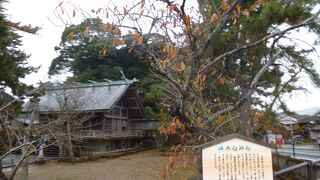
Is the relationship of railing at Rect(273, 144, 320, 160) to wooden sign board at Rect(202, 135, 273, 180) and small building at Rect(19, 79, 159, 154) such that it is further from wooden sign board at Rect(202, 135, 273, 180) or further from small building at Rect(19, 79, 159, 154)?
small building at Rect(19, 79, 159, 154)

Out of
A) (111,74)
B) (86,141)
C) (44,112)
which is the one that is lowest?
(86,141)

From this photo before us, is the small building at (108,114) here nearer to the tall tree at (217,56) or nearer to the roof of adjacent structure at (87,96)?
the roof of adjacent structure at (87,96)

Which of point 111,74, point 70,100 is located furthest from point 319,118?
point 70,100

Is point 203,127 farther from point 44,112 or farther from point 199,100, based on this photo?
point 44,112

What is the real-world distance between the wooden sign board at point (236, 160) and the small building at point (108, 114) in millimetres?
16724

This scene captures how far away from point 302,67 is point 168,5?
5074 millimetres

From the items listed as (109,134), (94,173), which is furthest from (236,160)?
(109,134)

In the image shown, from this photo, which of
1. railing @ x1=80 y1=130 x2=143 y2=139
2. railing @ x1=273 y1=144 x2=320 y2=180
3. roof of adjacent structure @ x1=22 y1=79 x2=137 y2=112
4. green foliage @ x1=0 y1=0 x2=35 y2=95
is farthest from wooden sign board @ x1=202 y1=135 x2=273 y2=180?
railing @ x1=80 y1=130 x2=143 y2=139

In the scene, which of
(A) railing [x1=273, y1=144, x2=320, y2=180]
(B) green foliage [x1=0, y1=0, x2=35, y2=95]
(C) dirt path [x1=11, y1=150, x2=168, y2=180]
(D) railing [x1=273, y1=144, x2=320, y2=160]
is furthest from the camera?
(D) railing [x1=273, y1=144, x2=320, y2=160]

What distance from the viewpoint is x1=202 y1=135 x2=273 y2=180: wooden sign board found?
124 inches

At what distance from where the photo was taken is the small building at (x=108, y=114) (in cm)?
2166

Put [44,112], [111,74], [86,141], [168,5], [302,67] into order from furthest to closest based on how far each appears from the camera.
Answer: [111,74]
[86,141]
[44,112]
[302,67]
[168,5]

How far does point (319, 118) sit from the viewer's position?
101ft

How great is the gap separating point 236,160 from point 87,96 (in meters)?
22.1
